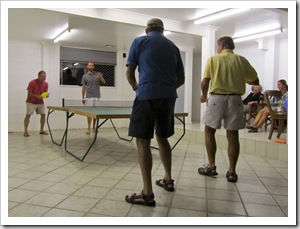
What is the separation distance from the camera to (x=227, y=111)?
2510mm

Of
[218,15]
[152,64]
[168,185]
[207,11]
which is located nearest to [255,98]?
[218,15]

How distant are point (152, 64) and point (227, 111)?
1.04 m

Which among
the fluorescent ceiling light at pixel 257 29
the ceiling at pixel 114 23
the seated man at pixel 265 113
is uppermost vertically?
the fluorescent ceiling light at pixel 257 29

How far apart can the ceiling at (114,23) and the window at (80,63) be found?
0.46m

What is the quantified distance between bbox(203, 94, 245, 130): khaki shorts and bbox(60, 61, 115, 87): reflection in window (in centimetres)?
531

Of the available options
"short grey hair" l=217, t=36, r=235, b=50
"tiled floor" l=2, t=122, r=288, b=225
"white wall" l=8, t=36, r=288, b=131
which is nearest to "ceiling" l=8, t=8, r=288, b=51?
"white wall" l=8, t=36, r=288, b=131

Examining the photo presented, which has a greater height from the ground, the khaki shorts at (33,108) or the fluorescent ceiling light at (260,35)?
the fluorescent ceiling light at (260,35)

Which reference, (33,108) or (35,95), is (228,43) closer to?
(35,95)

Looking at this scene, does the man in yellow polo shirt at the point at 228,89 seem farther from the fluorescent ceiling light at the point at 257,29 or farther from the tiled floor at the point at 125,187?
the fluorescent ceiling light at the point at 257,29

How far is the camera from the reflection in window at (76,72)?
697 centimetres

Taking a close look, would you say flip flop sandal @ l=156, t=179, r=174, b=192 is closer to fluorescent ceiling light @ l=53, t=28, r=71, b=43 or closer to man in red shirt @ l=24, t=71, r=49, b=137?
man in red shirt @ l=24, t=71, r=49, b=137

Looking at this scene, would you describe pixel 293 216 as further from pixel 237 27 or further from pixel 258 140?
pixel 237 27

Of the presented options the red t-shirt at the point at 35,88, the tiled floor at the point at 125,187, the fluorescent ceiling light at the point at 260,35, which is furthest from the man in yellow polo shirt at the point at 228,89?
the red t-shirt at the point at 35,88

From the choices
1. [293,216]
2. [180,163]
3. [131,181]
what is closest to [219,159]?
[180,163]
